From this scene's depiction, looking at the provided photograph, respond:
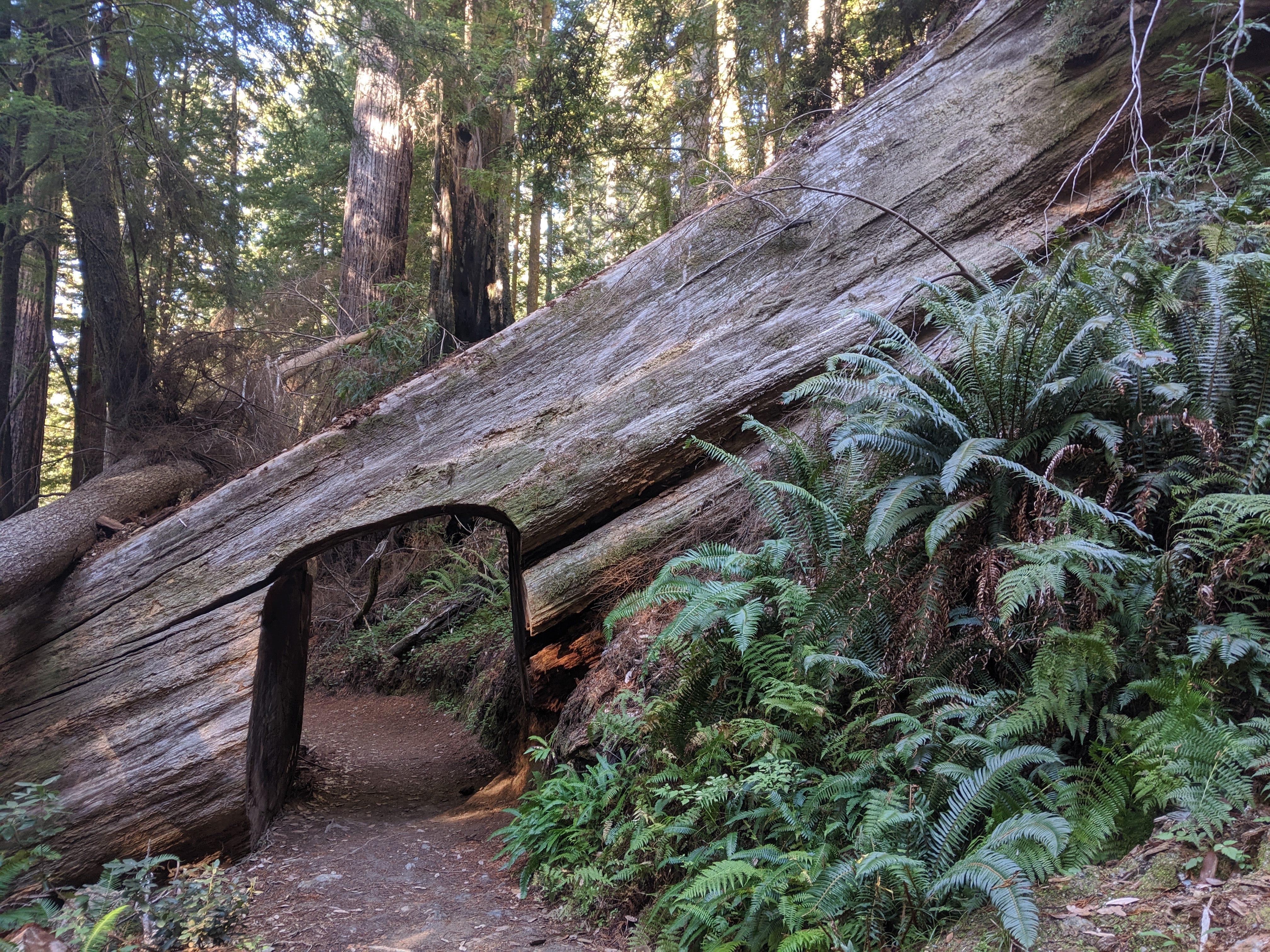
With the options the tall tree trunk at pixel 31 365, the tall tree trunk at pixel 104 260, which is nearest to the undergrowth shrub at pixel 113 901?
the tall tree trunk at pixel 104 260

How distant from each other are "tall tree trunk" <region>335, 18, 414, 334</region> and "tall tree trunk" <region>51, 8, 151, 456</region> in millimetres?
4423

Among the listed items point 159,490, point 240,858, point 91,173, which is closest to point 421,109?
point 91,173

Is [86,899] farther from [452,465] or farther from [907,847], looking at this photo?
[907,847]

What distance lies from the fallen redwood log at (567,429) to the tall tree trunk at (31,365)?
14.2 ft

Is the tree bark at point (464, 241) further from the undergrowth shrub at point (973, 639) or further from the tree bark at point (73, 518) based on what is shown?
the undergrowth shrub at point (973, 639)

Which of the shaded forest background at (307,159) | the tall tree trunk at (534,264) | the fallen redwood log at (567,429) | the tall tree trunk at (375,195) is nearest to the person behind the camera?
the fallen redwood log at (567,429)

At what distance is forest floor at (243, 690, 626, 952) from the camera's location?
4195mm

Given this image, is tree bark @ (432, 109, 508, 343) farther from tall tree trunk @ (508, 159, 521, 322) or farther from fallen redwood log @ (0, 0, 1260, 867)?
fallen redwood log @ (0, 0, 1260, 867)

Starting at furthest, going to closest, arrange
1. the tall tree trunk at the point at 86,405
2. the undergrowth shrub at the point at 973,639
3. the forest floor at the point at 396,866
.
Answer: the tall tree trunk at the point at 86,405 < the forest floor at the point at 396,866 < the undergrowth shrub at the point at 973,639

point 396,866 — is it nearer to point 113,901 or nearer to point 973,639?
point 113,901

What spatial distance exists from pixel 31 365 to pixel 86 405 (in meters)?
3.06

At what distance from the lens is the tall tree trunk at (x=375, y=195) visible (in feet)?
39.5

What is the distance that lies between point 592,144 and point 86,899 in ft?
31.3

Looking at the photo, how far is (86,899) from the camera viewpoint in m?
4.88
